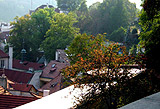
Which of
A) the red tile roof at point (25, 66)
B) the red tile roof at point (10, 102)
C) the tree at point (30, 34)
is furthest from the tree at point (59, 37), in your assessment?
the red tile roof at point (10, 102)

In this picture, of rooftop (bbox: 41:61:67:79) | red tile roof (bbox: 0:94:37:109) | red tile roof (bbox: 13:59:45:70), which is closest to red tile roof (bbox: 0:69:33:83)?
rooftop (bbox: 41:61:67:79)

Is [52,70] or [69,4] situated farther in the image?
[69,4]

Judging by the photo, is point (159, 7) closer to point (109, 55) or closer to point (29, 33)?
point (109, 55)

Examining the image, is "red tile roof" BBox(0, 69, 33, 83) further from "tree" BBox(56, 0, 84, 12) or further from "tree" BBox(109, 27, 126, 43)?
"tree" BBox(56, 0, 84, 12)

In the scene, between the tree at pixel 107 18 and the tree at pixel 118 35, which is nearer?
the tree at pixel 118 35

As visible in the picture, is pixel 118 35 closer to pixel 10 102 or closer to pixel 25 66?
pixel 25 66

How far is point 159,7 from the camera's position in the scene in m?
9.77

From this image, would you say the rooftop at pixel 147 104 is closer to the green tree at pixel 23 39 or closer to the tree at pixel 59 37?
the tree at pixel 59 37

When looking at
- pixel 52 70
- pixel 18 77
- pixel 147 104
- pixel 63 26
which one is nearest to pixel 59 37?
pixel 63 26

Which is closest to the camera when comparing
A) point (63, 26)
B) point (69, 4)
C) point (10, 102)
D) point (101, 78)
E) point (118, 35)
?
point (101, 78)

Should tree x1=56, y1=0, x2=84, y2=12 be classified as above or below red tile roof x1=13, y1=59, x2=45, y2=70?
above

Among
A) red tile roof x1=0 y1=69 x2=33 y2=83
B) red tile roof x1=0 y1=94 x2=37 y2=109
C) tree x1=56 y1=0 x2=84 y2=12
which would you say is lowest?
red tile roof x1=0 y1=69 x2=33 y2=83

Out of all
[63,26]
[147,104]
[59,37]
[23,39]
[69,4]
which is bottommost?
[147,104]

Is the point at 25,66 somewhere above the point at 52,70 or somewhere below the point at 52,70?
below
